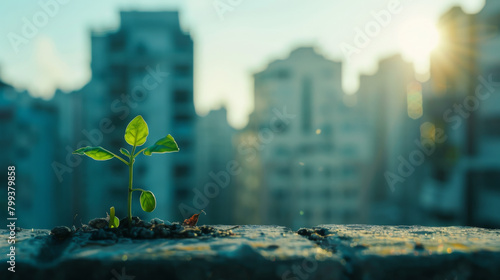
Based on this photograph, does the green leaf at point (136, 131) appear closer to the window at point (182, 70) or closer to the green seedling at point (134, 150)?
the green seedling at point (134, 150)

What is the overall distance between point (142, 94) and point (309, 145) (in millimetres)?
16374

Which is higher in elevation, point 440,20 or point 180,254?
point 440,20

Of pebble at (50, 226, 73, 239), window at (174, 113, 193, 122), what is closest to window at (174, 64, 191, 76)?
window at (174, 113, 193, 122)

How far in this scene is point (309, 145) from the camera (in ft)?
114

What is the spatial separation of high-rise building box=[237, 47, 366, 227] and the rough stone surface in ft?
108

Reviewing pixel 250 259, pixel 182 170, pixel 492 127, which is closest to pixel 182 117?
pixel 182 170

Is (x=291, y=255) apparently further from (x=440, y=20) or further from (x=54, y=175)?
(x=54, y=175)

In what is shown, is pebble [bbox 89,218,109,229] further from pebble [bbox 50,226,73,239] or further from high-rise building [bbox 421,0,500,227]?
high-rise building [bbox 421,0,500,227]

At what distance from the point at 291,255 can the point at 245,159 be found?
40.4 metres

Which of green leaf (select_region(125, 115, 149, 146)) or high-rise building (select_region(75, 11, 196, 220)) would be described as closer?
green leaf (select_region(125, 115, 149, 146))

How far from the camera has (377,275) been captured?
907 millimetres

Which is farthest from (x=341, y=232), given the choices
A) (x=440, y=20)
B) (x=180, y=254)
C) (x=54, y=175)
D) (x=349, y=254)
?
(x=54, y=175)

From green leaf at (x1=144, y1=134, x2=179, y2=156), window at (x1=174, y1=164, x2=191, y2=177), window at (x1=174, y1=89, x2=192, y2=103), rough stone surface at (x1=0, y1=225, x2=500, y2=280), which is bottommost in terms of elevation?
window at (x1=174, y1=164, x2=191, y2=177)

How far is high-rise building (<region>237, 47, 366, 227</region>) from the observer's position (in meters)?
33.9
